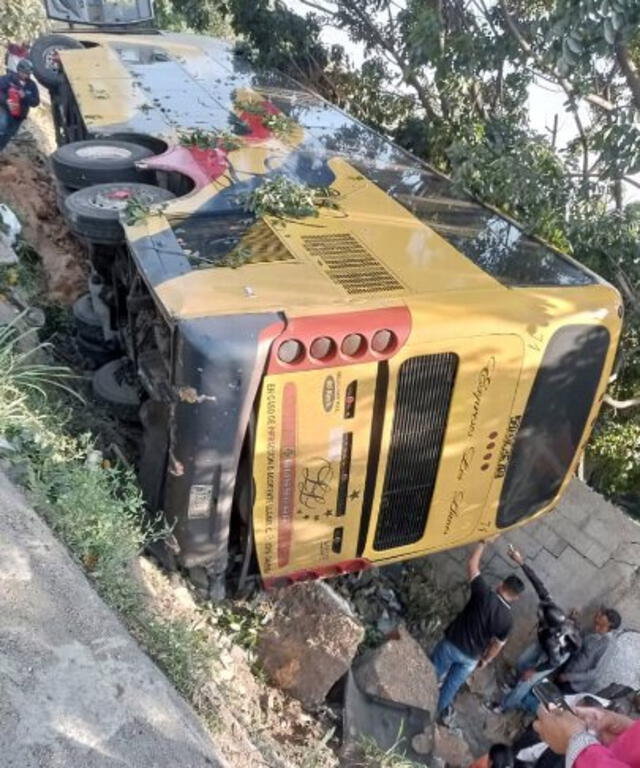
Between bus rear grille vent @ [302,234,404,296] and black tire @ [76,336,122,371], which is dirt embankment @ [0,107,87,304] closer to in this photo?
black tire @ [76,336,122,371]

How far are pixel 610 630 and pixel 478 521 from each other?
1467 mm

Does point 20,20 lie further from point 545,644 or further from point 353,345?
point 545,644

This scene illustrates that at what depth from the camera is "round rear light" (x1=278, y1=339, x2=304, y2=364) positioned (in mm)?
3211

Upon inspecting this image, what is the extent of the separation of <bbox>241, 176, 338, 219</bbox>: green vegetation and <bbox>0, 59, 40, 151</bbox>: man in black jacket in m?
3.61

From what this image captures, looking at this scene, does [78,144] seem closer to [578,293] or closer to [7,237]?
[7,237]

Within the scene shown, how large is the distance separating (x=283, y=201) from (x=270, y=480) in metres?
1.55

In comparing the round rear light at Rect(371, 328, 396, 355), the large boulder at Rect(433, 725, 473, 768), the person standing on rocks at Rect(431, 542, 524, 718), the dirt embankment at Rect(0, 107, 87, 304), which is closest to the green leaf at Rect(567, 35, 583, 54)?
the round rear light at Rect(371, 328, 396, 355)

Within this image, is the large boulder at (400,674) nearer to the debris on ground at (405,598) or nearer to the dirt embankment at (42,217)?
the debris on ground at (405,598)

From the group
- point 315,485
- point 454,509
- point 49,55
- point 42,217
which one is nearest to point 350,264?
point 315,485

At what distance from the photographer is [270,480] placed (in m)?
3.50

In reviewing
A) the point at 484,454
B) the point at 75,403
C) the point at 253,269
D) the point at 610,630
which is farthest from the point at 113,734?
the point at 610,630

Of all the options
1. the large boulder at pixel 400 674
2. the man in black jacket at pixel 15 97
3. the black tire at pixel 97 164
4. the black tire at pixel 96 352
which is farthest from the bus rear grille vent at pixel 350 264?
the man in black jacket at pixel 15 97

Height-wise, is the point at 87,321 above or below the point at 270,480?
below

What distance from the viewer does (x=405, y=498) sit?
3.92 metres
